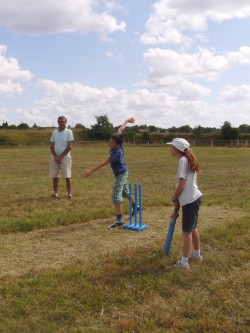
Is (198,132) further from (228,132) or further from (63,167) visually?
(63,167)

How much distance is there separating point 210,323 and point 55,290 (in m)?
1.71

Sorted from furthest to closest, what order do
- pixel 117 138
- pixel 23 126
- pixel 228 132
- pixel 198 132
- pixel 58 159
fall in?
pixel 23 126 → pixel 198 132 → pixel 228 132 → pixel 58 159 → pixel 117 138

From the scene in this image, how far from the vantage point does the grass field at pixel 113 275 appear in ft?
12.9

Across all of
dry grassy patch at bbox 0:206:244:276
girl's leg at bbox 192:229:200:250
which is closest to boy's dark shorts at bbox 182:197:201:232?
girl's leg at bbox 192:229:200:250

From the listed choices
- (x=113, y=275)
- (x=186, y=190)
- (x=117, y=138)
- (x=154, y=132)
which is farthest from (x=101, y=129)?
(x=113, y=275)

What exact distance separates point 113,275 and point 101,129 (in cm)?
8919

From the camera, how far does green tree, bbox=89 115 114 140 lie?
9175 centimetres

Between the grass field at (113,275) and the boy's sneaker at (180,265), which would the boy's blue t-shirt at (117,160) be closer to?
the grass field at (113,275)

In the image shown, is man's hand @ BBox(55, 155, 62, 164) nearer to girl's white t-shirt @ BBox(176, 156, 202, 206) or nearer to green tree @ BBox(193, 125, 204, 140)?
girl's white t-shirt @ BBox(176, 156, 202, 206)

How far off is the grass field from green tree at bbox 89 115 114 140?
82.6 m

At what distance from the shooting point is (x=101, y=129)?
9362 cm

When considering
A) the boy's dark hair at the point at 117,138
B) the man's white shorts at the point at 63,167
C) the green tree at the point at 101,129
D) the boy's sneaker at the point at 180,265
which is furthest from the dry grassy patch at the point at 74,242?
the green tree at the point at 101,129

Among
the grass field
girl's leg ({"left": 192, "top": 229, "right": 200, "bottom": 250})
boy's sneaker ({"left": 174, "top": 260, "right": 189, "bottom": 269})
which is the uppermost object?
girl's leg ({"left": 192, "top": 229, "right": 200, "bottom": 250})

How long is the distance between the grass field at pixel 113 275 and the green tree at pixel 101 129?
82.6 meters
